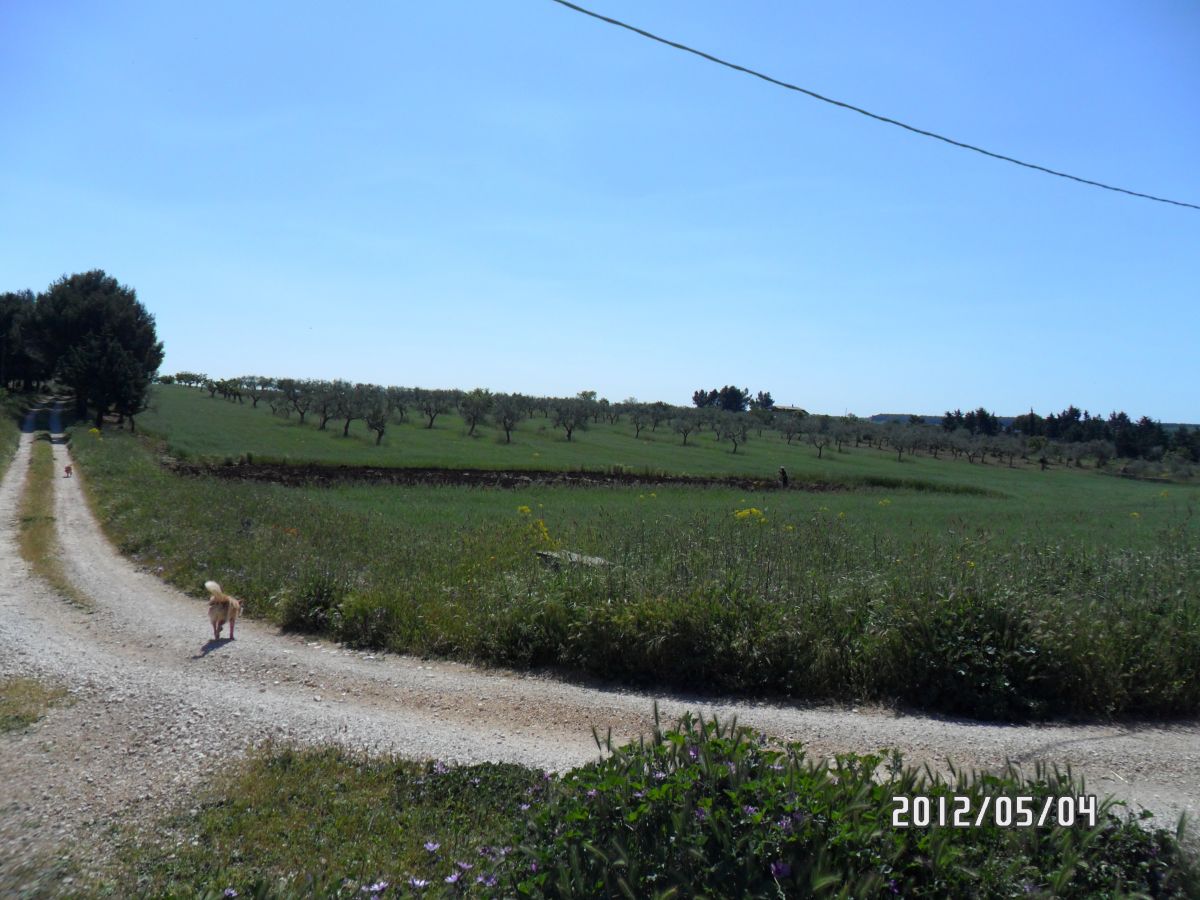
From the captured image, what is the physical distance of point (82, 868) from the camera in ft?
13.7

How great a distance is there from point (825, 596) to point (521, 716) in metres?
3.91

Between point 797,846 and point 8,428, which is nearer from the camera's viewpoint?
point 797,846

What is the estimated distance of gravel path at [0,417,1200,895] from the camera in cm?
522

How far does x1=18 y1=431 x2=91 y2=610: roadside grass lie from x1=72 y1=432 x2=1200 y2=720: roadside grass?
4.52 ft

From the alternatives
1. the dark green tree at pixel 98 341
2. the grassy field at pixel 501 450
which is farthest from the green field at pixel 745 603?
the dark green tree at pixel 98 341

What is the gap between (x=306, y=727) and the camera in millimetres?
6465

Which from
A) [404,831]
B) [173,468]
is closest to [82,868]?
[404,831]

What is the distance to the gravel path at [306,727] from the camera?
5.22 meters

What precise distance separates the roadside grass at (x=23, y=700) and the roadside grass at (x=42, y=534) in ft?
12.1

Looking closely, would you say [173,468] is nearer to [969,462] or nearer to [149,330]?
[149,330]

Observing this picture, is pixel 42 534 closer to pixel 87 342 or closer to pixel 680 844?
pixel 680 844

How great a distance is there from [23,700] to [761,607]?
7.32m

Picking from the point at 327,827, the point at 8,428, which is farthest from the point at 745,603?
the point at 8,428

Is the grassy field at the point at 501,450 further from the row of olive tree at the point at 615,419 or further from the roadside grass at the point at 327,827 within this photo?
the roadside grass at the point at 327,827
